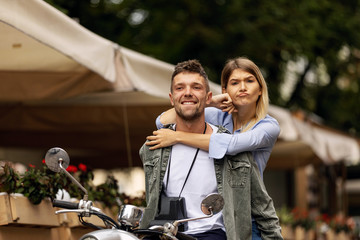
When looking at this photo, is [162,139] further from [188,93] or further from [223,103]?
[223,103]

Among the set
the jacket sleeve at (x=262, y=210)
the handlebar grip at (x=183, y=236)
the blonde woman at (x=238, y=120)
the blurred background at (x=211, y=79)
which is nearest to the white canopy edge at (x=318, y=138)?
the blurred background at (x=211, y=79)

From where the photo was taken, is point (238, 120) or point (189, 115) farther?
point (238, 120)

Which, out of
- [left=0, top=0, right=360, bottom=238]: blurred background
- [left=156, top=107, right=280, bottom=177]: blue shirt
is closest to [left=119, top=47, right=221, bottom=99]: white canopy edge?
[left=0, top=0, right=360, bottom=238]: blurred background

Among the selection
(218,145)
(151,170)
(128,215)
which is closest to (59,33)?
(151,170)

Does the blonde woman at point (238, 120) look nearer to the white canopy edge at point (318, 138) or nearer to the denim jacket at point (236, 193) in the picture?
the denim jacket at point (236, 193)

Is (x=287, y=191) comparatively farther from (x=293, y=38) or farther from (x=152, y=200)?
(x=152, y=200)

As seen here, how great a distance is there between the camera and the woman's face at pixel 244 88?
420 centimetres

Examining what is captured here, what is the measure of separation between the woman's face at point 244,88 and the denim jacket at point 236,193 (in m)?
0.36

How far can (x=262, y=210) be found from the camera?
3.92 meters

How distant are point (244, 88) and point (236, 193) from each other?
640 millimetres

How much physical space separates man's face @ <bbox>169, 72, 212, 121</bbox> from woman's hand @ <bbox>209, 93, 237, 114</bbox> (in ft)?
1.17

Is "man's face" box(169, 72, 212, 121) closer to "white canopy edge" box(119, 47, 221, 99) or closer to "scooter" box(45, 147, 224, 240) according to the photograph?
"scooter" box(45, 147, 224, 240)

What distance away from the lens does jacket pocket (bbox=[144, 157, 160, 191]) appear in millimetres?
3812

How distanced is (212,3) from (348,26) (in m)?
3.46
